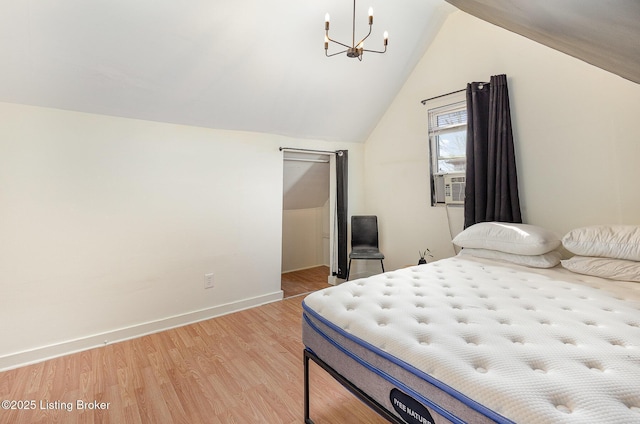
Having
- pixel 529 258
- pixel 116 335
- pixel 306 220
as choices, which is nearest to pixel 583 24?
pixel 529 258

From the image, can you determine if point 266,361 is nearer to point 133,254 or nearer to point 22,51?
point 133,254

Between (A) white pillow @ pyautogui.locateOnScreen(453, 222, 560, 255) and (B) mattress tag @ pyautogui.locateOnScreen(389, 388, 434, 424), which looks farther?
(A) white pillow @ pyautogui.locateOnScreen(453, 222, 560, 255)

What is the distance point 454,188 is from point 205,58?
273 centimetres

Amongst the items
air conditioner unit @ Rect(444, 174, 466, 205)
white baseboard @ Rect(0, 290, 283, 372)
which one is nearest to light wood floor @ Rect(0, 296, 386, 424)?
white baseboard @ Rect(0, 290, 283, 372)

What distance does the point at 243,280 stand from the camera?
305cm

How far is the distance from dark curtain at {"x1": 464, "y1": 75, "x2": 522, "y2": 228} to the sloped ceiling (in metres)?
1.21

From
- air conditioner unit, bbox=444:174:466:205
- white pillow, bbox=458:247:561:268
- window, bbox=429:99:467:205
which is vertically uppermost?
window, bbox=429:99:467:205

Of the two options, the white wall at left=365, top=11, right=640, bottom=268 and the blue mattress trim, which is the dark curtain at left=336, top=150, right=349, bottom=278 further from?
the blue mattress trim

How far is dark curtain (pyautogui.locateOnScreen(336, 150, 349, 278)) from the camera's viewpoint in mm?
3689

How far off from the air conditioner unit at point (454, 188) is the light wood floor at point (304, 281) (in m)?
1.94

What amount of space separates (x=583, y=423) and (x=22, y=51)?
318 centimetres

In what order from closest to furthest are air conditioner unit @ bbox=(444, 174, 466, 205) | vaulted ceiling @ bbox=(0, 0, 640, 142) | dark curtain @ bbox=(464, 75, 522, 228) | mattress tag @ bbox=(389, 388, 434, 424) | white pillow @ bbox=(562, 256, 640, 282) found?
1. mattress tag @ bbox=(389, 388, 434, 424)
2. vaulted ceiling @ bbox=(0, 0, 640, 142)
3. white pillow @ bbox=(562, 256, 640, 282)
4. dark curtain @ bbox=(464, 75, 522, 228)
5. air conditioner unit @ bbox=(444, 174, 466, 205)

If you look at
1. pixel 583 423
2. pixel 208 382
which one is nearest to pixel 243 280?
pixel 208 382

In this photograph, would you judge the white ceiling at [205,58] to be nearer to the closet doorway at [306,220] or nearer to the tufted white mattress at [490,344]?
the closet doorway at [306,220]
